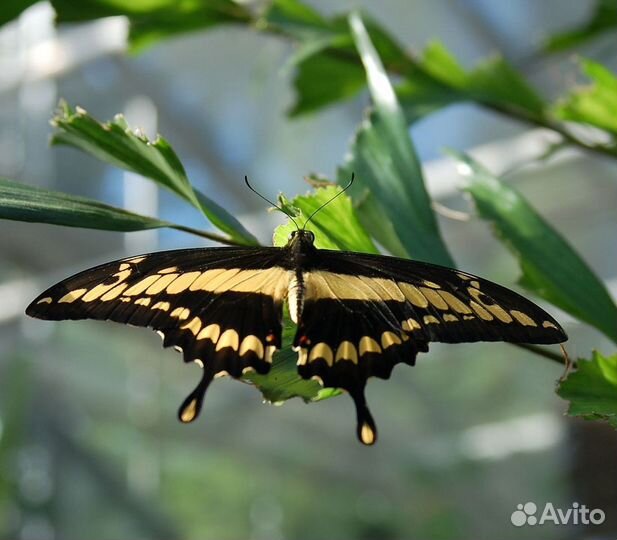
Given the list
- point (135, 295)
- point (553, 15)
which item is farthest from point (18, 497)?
point (135, 295)

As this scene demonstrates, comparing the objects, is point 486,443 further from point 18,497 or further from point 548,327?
point 548,327

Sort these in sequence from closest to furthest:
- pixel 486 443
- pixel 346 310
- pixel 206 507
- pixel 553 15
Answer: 1. pixel 346 310
2. pixel 553 15
3. pixel 206 507
4. pixel 486 443

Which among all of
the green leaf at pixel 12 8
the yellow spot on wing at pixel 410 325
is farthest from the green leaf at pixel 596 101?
the green leaf at pixel 12 8

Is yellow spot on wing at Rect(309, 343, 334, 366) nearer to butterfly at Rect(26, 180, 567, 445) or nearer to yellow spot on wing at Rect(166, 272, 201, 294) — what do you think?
butterfly at Rect(26, 180, 567, 445)

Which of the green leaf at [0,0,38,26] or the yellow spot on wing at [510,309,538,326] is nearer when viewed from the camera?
the yellow spot on wing at [510,309,538,326]

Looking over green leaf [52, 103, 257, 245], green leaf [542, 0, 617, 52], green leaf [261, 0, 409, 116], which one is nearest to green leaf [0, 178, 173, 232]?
green leaf [52, 103, 257, 245]
